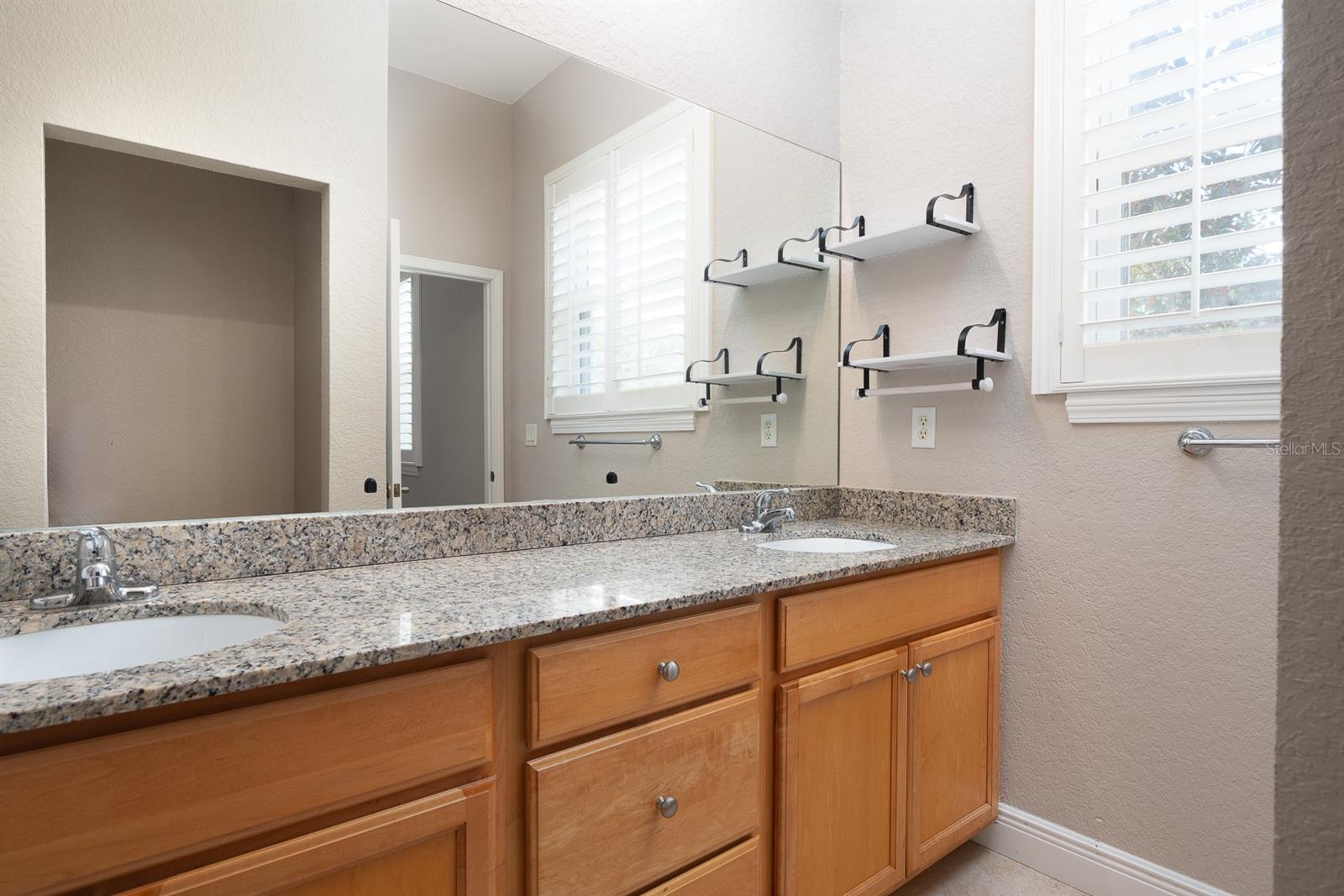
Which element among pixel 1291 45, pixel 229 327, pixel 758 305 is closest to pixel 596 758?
pixel 229 327

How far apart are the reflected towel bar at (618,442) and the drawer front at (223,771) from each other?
868mm

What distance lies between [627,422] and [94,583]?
115 centimetres

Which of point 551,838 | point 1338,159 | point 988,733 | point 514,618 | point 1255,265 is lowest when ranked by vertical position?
point 988,733

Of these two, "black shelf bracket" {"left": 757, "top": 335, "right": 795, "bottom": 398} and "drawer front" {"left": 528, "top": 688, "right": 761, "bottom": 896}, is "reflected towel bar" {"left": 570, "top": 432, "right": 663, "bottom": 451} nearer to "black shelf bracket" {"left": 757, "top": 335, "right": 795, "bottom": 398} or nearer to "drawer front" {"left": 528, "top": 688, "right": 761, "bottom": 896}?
"black shelf bracket" {"left": 757, "top": 335, "right": 795, "bottom": 398}

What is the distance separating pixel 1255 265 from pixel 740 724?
1418 mm

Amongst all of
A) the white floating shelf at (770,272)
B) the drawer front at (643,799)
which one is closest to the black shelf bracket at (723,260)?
the white floating shelf at (770,272)

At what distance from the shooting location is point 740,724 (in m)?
1.30

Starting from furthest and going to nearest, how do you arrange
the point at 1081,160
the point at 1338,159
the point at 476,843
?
the point at 1081,160
the point at 476,843
the point at 1338,159

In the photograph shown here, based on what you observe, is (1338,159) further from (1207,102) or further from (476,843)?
(1207,102)

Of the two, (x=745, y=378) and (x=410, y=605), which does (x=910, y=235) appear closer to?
(x=745, y=378)

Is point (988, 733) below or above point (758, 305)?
below

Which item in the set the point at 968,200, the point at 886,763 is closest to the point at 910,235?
the point at 968,200

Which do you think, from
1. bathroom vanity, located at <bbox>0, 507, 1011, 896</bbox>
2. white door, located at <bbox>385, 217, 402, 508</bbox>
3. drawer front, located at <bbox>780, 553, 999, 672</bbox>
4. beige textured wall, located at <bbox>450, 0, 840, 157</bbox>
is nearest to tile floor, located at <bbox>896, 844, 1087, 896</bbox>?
bathroom vanity, located at <bbox>0, 507, 1011, 896</bbox>

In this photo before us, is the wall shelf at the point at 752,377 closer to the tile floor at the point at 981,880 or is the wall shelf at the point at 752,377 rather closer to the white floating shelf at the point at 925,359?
the white floating shelf at the point at 925,359
